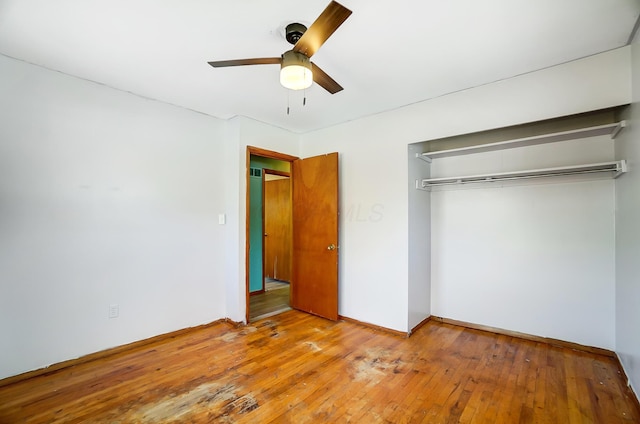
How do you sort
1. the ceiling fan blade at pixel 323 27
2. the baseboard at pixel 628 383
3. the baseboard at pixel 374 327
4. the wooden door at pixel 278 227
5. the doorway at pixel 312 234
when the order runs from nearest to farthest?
the ceiling fan blade at pixel 323 27 → the baseboard at pixel 628 383 → the baseboard at pixel 374 327 → the doorway at pixel 312 234 → the wooden door at pixel 278 227

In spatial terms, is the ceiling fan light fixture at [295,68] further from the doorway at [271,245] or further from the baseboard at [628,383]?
the baseboard at [628,383]

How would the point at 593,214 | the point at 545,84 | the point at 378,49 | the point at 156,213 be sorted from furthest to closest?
1. the point at 156,213
2. the point at 593,214
3. the point at 545,84
4. the point at 378,49

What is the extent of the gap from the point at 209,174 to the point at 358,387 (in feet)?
9.01

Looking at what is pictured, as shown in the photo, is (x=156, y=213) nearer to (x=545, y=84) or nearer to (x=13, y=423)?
(x=13, y=423)

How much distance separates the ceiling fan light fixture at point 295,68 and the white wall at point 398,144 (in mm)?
1425

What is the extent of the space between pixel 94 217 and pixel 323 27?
257 cm

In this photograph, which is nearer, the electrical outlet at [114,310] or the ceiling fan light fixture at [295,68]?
the ceiling fan light fixture at [295,68]

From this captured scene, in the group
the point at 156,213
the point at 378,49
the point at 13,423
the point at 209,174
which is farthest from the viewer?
the point at 209,174

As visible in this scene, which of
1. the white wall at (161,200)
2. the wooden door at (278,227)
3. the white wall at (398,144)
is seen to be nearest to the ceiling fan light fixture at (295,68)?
the white wall at (398,144)

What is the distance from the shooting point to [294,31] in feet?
5.96

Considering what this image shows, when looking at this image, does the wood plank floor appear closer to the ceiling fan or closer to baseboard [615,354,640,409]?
baseboard [615,354,640,409]

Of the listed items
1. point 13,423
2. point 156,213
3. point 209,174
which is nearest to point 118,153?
point 156,213

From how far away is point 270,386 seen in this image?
214 centimetres

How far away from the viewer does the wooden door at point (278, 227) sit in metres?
5.67
